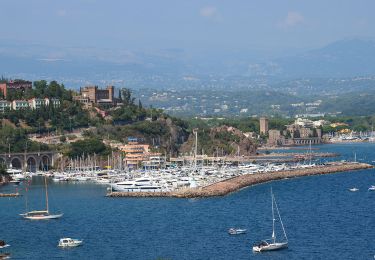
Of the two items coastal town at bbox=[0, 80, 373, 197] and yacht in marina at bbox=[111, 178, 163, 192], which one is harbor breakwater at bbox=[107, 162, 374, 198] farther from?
yacht in marina at bbox=[111, 178, 163, 192]

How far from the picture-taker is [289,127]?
140 m

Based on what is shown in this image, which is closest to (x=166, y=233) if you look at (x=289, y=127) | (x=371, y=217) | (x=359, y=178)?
(x=371, y=217)

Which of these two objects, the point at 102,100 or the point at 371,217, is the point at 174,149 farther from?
the point at 371,217

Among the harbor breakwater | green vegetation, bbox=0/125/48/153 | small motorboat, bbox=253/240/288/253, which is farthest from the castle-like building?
small motorboat, bbox=253/240/288/253

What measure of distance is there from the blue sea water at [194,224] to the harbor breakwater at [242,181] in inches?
47.9

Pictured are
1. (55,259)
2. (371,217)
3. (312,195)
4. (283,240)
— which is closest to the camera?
(55,259)

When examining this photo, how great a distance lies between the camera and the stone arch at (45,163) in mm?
84438

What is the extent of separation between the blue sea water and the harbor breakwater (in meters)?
1.22

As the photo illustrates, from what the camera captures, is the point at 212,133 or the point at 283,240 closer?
the point at 283,240

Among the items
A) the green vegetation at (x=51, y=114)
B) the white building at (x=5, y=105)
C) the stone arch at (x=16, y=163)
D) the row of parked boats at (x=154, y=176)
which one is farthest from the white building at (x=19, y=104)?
the row of parked boats at (x=154, y=176)

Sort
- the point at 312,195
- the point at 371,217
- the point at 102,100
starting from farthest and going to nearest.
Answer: the point at 102,100
the point at 312,195
the point at 371,217

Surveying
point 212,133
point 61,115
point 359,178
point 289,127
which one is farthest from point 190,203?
point 289,127

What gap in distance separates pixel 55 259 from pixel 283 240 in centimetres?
917

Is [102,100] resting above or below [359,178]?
above
